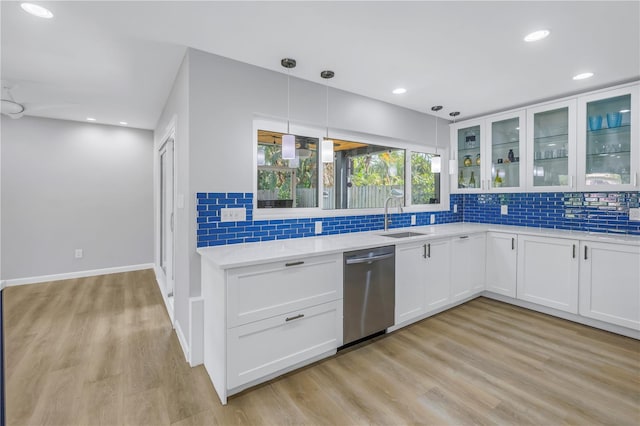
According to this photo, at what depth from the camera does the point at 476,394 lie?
2.01 m

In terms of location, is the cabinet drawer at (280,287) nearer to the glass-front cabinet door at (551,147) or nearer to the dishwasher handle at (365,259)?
the dishwasher handle at (365,259)

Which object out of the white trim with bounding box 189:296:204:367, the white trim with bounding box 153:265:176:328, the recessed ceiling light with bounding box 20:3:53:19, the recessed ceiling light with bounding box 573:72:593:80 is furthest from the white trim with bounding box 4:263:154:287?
the recessed ceiling light with bounding box 573:72:593:80

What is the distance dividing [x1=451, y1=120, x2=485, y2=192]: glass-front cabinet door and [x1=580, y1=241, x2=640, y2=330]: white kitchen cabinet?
1504 mm

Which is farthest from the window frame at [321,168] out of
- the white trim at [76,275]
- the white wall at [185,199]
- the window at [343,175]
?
the white trim at [76,275]

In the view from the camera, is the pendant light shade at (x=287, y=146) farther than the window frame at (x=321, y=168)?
No

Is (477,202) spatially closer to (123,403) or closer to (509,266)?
(509,266)

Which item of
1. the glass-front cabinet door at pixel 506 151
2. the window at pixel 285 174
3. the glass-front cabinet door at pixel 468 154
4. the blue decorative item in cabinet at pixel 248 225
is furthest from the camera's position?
the glass-front cabinet door at pixel 468 154

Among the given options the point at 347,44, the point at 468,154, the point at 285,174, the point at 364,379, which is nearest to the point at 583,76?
the point at 468,154

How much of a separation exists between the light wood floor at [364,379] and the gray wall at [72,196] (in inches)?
67.1

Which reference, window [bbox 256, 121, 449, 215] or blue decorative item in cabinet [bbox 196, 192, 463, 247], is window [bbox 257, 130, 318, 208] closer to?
window [bbox 256, 121, 449, 215]

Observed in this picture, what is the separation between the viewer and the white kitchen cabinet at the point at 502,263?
354 centimetres

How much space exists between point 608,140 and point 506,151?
0.97 m

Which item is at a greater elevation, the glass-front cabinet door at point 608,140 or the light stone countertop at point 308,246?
the glass-front cabinet door at point 608,140

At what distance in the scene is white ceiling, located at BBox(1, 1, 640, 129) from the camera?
190 centimetres
